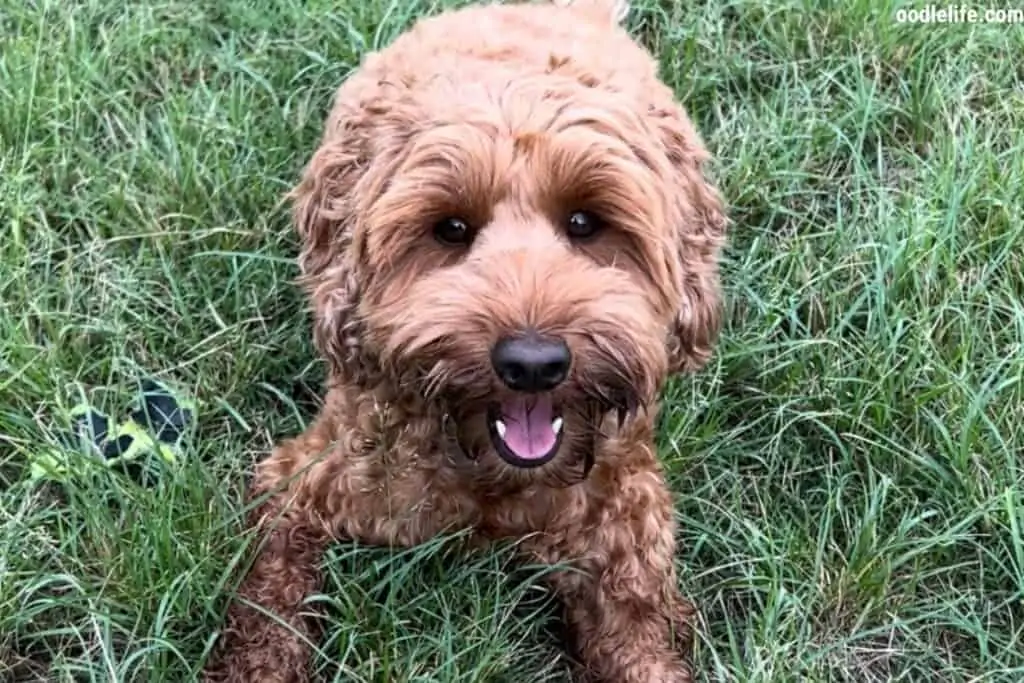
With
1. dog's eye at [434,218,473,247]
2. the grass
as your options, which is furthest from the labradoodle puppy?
the grass

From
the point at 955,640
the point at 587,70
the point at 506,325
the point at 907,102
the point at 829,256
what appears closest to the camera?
the point at 506,325

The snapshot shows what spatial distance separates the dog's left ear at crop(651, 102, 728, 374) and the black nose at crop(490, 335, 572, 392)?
46cm

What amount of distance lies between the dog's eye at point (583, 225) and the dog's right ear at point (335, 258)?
1.40 ft

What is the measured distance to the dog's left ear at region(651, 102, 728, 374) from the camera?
2957mm

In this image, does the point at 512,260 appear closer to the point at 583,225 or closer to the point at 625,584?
the point at 583,225

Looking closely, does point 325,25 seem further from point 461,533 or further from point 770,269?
point 461,533

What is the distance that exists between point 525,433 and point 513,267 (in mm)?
368

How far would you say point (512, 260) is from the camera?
2.65 m

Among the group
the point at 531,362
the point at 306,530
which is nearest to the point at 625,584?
the point at 306,530

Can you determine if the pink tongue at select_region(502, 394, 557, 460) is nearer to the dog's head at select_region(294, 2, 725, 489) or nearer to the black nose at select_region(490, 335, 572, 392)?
the dog's head at select_region(294, 2, 725, 489)

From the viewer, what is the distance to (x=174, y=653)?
3100 millimetres

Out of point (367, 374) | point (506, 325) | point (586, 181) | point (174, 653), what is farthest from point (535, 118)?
point (174, 653)

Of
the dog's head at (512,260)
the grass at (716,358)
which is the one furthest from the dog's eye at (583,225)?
the grass at (716,358)

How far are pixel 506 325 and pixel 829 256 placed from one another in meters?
1.63
